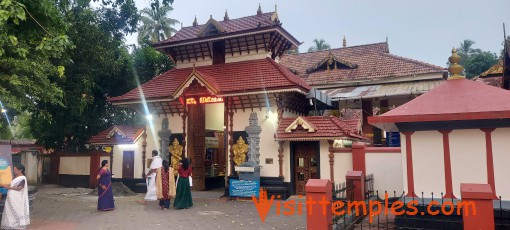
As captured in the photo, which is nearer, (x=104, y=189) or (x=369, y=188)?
(x=104, y=189)

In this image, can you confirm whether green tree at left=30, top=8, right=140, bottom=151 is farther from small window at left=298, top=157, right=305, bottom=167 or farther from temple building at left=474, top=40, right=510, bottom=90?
temple building at left=474, top=40, right=510, bottom=90

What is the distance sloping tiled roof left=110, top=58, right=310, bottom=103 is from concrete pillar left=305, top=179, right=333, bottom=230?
7875 millimetres

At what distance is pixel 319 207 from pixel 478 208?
2683 millimetres

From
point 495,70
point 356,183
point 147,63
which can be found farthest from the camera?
point 147,63

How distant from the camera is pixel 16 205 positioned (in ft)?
28.9

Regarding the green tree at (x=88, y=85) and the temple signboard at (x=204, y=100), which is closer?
the temple signboard at (x=204, y=100)

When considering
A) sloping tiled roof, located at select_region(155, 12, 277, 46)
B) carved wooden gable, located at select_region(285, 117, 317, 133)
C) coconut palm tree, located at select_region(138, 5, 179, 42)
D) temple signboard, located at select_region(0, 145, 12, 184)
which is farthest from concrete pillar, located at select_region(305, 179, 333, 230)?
coconut palm tree, located at select_region(138, 5, 179, 42)

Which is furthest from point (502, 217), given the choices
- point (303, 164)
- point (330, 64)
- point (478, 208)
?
point (330, 64)

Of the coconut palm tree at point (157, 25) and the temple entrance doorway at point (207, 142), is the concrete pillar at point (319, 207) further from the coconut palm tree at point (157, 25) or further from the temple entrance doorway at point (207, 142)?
the coconut palm tree at point (157, 25)

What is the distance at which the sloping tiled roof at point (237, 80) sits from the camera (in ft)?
49.8

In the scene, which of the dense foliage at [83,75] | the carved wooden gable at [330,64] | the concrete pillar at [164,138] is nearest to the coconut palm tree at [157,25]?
the dense foliage at [83,75]

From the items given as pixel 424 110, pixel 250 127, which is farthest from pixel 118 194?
pixel 424 110

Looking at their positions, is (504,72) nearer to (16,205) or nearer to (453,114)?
(453,114)

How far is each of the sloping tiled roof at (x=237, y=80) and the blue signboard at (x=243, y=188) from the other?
3.63 m
